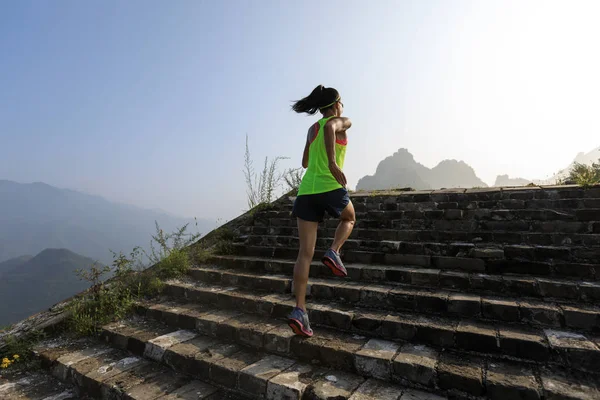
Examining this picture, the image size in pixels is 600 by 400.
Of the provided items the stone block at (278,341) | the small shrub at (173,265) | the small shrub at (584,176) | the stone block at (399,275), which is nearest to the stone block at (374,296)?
the stone block at (399,275)

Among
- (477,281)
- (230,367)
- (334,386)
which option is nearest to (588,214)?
(477,281)

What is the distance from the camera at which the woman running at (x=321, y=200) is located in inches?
94.7

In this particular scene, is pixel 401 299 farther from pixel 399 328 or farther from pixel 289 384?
pixel 289 384

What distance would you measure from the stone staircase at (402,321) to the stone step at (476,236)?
0.01 metres

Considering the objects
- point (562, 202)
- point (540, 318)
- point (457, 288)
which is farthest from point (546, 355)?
point (562, 202)

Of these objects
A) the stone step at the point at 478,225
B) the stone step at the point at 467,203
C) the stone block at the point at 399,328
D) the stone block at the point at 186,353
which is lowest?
the stone block at the point at 186,353

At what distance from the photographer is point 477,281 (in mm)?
2889

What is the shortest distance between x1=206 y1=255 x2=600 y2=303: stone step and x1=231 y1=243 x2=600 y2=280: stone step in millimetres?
51

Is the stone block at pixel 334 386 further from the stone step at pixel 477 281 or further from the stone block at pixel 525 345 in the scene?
the stone step at pixel 477 281

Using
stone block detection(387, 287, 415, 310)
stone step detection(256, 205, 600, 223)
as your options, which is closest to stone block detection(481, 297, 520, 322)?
stone block detection(387, 287, 415, 310)

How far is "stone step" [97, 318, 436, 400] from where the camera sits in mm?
2010

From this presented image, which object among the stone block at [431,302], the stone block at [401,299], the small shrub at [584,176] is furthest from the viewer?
the small shrub at [584,176]

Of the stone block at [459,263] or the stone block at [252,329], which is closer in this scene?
the stone block at [252,329]

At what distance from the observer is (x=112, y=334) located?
3271 millimetres
